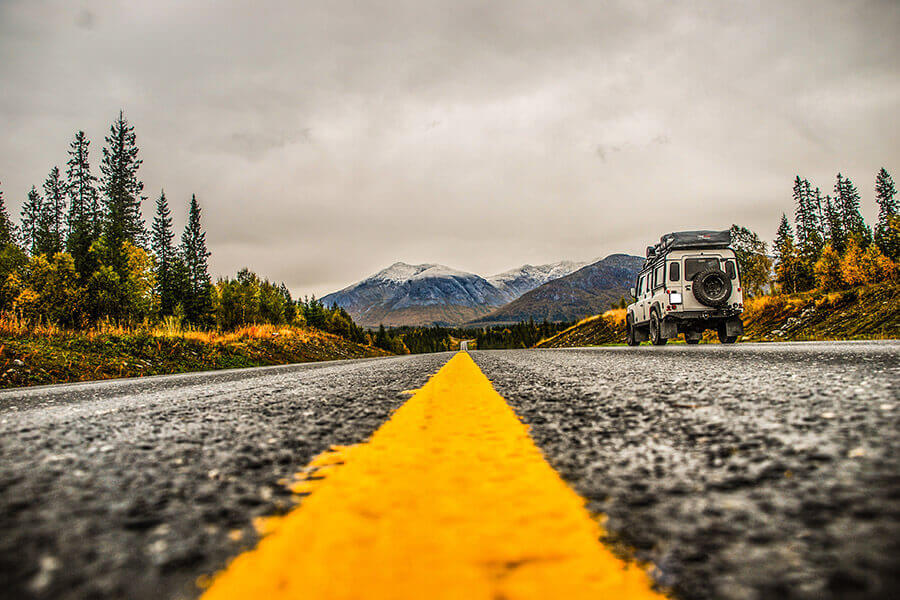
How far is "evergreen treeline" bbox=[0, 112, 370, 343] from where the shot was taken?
1322 cm

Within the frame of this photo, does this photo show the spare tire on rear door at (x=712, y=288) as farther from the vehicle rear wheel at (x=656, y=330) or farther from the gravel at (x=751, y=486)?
the gravel at (x=751, y=486)

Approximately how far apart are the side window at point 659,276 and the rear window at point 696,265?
1.72 feet

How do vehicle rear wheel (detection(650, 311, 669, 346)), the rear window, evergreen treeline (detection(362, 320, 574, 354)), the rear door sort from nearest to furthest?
the rear window
vehicle rear wheel (detection(650, 311, 669, 346))
the rear door
evergreen treeline (detection(362, 320, 574, 354))

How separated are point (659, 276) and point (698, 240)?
1.32m

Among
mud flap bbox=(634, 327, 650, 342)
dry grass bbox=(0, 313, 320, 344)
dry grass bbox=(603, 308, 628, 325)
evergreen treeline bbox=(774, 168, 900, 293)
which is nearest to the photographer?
dry grass bbox=(0, 313, 320, 344)

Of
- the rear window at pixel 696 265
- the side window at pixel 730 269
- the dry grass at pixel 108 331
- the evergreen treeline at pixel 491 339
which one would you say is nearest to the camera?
the dry grass at pixel 108 331

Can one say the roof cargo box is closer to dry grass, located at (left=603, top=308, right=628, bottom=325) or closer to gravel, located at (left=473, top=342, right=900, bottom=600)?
gravel, located at (left=473, top=342, right=900, bottom=600)

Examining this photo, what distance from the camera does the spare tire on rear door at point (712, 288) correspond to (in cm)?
1118

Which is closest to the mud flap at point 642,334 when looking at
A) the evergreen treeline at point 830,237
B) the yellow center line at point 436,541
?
the yellow center line at point 436,541

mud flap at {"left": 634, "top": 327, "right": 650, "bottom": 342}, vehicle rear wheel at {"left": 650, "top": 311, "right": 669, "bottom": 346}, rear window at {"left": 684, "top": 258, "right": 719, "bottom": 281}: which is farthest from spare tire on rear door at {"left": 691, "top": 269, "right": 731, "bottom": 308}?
mud flap at {"left": 634, "top": 327, "right": 650, "bottom": 342}

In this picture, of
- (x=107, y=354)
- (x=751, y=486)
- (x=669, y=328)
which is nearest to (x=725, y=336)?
(x=669, y=328)

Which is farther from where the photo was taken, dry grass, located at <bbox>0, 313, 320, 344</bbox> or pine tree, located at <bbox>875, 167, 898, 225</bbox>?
pine tree, located at <bbox>875, 167, 898, 225</bbox>

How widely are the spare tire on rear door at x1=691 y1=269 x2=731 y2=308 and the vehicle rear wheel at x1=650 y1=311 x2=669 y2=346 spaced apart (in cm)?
141

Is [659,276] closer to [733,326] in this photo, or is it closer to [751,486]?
[733,326]
